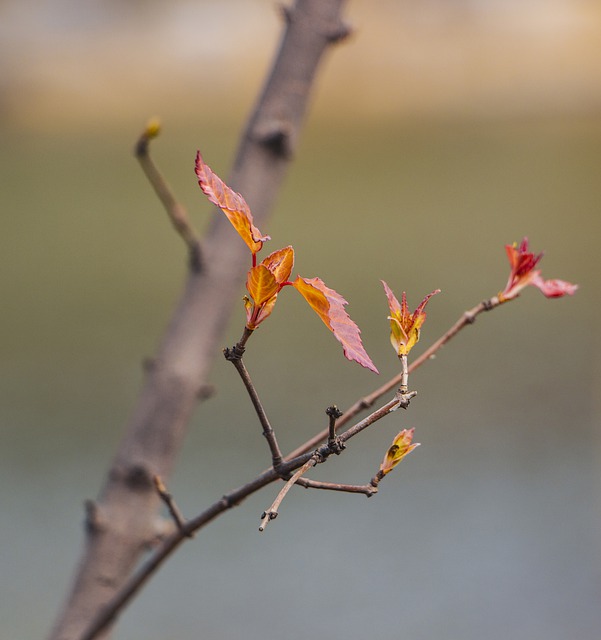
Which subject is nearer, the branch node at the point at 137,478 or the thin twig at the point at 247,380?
the thin twig at the point at 247,380

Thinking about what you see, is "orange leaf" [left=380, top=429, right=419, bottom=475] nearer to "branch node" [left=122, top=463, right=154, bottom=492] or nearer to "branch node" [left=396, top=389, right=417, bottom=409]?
"branch node" [left=396, top=389, right=417, bottom=409]

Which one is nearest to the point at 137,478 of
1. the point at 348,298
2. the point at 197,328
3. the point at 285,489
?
the point at 197,328

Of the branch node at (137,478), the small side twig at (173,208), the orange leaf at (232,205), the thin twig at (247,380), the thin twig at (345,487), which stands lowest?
the thin twig at (345,487)

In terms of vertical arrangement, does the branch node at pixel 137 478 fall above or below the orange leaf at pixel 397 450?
above

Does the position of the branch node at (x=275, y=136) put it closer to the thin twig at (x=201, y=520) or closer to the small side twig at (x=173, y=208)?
the small side twig at (x=173, y=208)

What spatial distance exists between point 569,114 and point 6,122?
1.70 metres


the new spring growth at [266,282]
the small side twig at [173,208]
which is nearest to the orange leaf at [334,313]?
the new spring growth at [266,282]

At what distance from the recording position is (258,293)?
0.62 ft

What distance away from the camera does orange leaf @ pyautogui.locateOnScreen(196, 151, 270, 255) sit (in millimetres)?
191

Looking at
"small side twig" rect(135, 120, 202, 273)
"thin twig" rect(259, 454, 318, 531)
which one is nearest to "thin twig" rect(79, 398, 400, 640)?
"thin twig" rect(259, 454, 318, 531)

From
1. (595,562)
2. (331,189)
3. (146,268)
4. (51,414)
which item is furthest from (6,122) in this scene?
(595,562)

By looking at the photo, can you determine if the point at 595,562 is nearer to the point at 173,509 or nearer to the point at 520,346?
the point at 520,346

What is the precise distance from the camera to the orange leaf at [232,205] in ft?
0.63

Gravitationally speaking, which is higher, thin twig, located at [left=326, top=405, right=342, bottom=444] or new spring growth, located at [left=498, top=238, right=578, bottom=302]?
new spring growth, located at [left=498, top=238, right=578, bottom=302]
